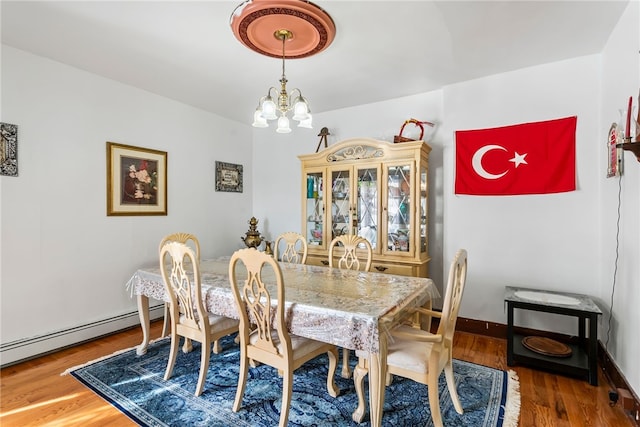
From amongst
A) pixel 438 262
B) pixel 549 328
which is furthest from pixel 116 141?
pixel 549 328

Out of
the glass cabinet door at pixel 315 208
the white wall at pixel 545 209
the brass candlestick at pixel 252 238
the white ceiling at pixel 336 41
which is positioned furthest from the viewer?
the brass candlestick at pixel 252 238

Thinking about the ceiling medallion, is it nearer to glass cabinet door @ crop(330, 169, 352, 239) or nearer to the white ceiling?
the white ceiling

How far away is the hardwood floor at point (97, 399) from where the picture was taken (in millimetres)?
1814

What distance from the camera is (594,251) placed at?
260 centimetres

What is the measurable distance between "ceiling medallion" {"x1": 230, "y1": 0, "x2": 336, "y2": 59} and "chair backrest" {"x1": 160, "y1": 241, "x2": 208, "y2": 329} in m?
1.46

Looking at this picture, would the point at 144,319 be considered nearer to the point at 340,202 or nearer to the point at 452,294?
the point at 340,202

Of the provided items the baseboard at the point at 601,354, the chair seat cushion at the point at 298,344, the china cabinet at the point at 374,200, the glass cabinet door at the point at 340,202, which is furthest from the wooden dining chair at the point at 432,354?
the glass cabinet door at the point at 340,202

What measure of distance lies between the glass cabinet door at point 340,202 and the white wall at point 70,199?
5.87 ft

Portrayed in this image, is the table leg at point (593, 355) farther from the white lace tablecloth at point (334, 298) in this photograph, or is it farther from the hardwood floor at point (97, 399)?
the white lace tablecloth at point (334, 298)

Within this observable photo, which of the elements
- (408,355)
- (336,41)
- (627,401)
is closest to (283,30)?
(336,41)

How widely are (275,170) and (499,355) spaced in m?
3.40

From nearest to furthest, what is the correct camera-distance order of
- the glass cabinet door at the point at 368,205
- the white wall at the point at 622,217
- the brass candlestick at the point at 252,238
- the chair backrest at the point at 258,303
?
1. the chair backrest at the point at 258,303
2. the white wall at the point at 622,217
3. the glass cabinet door at the point at 368,205
4. the brass candlestick at the point at 252,238

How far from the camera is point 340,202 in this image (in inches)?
141

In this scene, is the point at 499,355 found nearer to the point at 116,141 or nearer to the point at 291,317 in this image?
the point at 291,317
